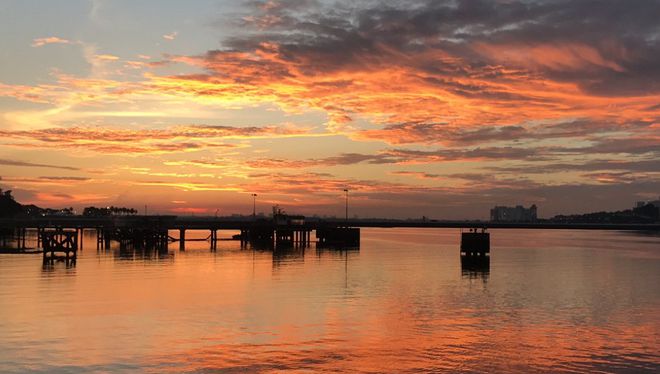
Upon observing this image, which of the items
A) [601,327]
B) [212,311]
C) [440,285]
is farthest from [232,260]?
[601,327]

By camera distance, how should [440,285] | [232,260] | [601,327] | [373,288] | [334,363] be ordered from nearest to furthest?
1. [334,363]
2. [601,327]
3. [373,288]
4. [440,285]
5. [232,260]

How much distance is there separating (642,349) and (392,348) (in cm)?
1341

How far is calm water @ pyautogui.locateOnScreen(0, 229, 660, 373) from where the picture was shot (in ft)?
106

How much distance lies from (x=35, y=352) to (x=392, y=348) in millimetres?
17694

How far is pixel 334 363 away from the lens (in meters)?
31.6

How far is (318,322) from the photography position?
42875 millimetres

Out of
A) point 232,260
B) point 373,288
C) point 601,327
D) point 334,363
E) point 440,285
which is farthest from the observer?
point 232,260

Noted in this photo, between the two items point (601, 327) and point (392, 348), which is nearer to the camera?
point (392, 348)

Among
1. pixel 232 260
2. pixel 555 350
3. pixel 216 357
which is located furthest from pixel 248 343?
pixel 232 260

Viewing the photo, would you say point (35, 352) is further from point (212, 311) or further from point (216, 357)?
point (212, 311)

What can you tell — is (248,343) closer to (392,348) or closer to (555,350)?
(392,348)

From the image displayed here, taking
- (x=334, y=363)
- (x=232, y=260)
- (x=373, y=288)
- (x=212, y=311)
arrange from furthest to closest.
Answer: (x=232, y=260)
(x=373, y=288)
(x=212, y=311)
(x=334, y=363)

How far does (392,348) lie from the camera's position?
35.5 metres

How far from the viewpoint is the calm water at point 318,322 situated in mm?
32281
